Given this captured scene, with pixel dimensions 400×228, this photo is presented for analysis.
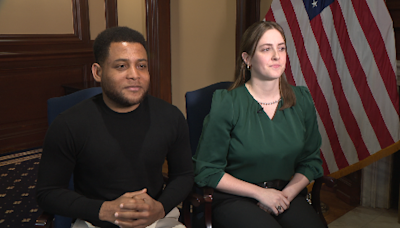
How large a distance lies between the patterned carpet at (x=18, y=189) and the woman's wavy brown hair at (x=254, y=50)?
1.94m

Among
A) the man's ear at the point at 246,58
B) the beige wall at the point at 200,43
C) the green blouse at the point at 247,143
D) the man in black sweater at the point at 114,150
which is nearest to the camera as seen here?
the man in black sweater at the point at 114,150

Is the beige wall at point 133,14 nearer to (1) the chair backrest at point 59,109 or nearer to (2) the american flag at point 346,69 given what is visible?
(2) the american flag at point 346,69

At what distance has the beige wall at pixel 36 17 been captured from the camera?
14.3 feet

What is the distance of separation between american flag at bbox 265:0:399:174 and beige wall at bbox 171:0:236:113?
1272mm

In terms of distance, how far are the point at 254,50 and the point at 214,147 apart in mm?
494

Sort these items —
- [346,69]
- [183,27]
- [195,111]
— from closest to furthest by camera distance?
[195,111] < [346,69] < [183,27]

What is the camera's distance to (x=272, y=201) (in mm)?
1649

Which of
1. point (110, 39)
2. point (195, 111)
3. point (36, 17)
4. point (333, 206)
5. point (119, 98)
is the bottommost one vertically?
point (333, 206)

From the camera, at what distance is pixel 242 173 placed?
1756mm

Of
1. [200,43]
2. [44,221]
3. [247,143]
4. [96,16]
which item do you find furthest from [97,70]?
[96,16]

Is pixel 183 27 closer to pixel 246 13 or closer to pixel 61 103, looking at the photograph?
pixel 246 13

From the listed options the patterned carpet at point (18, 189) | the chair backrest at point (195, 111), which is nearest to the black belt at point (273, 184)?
the chair backrest at point (195, 111)

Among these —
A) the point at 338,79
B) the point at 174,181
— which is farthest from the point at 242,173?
the point at 338,79

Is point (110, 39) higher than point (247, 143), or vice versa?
point (110, 39)
